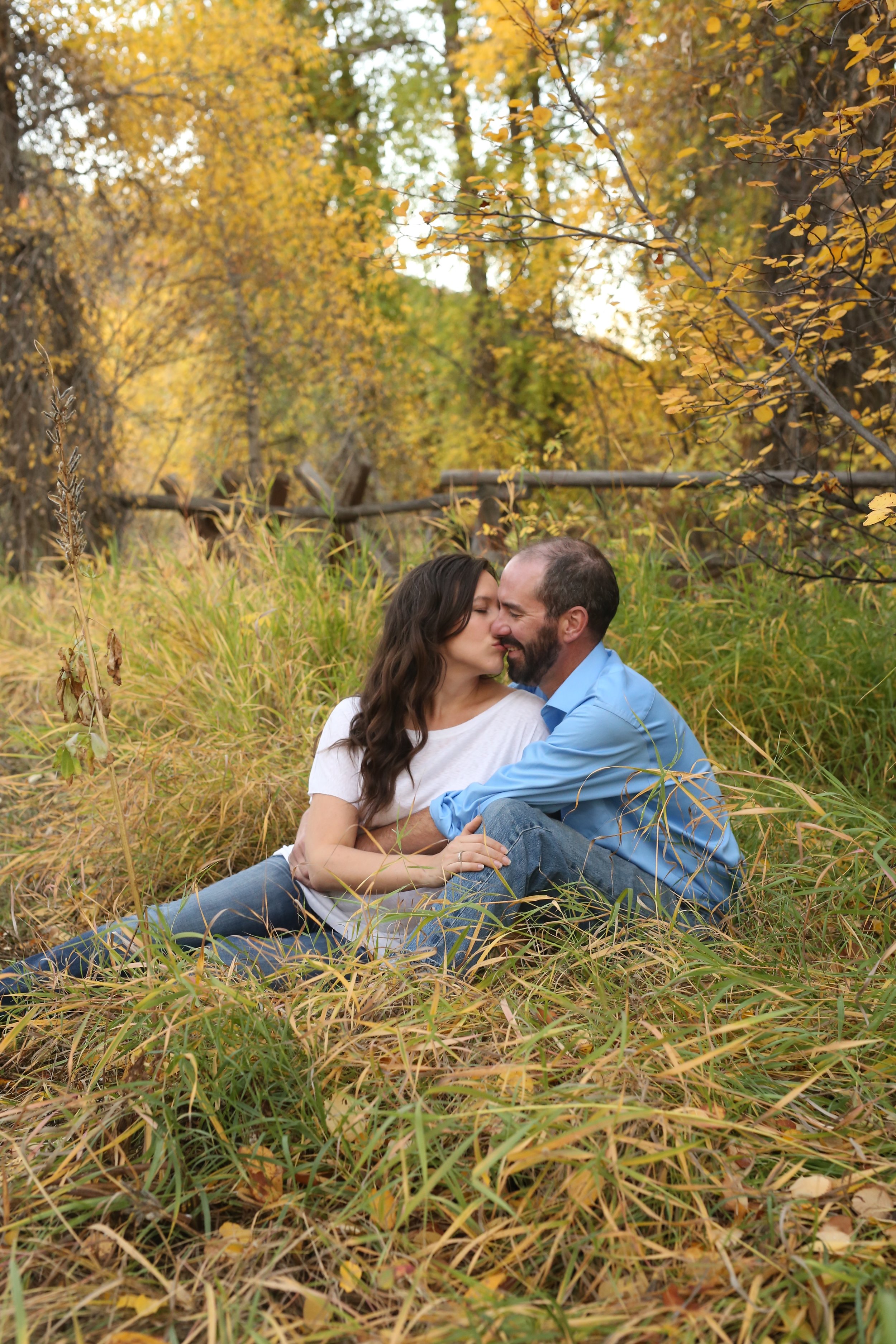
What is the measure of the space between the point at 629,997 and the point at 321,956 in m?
0.72

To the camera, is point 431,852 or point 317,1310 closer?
point 317,1310

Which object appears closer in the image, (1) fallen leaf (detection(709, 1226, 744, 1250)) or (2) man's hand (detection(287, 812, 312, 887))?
(1) fallen leaf (detection(709, 1226, 744, 1250))

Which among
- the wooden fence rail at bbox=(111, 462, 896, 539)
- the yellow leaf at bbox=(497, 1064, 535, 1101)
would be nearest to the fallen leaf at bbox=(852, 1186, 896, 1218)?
the yellow leaf at bbox=(497, 1064, 535, 1101)

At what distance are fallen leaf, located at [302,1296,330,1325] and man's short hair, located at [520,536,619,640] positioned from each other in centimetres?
171

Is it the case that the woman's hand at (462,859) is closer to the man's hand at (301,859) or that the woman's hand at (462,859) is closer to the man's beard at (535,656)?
the man's hand at (301,859)

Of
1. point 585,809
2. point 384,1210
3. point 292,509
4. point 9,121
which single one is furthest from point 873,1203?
point 9,121

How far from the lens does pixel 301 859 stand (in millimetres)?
2668

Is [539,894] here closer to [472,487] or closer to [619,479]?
[619,479]

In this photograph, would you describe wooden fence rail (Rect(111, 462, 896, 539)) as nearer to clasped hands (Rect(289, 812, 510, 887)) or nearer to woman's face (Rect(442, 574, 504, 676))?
woman's face (Rect(442, 574, 504, 676))

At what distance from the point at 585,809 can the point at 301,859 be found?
29.4 inches

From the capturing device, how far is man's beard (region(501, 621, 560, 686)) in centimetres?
273

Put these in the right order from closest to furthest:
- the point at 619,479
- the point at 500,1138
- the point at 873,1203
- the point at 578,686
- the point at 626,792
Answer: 1. the point at 873,1203
2. the point at 500,1138
3. the point at 626,792
4. the point at 578,686
5. the point at 619,479

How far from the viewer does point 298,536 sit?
17.0 feet

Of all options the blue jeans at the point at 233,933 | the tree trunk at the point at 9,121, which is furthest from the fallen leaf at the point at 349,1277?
the tree trunk at the point at 9,121
